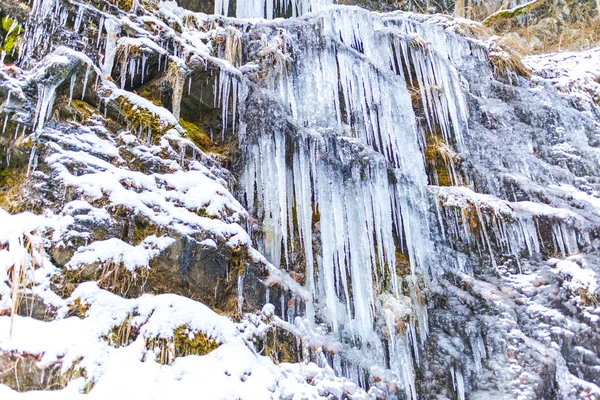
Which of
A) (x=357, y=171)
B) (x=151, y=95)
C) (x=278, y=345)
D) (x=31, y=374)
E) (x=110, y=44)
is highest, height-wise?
(x=110, y=44)

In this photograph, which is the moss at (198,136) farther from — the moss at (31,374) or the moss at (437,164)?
the moss at (437,164)

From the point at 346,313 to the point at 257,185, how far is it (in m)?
1.90

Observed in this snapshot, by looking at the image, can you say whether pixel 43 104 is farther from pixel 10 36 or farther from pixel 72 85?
pixel 10 36

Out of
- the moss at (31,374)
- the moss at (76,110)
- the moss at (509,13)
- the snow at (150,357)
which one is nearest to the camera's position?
the moss at (31,374)

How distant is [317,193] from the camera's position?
5660 millimetres

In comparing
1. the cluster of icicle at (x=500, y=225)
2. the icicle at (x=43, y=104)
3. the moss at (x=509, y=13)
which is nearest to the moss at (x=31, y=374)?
the icicle at (x=43, y=104)

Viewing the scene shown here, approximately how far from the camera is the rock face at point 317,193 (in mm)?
3832

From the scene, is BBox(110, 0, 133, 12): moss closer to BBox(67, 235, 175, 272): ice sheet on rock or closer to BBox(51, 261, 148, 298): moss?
BBox(67, 235, 175, 272): ice sheet on rock

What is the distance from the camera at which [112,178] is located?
4023 mm

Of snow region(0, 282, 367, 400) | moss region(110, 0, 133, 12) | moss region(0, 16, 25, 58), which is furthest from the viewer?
moss region(110, 0, 133, 12)

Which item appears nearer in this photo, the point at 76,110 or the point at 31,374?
the point at 31,374

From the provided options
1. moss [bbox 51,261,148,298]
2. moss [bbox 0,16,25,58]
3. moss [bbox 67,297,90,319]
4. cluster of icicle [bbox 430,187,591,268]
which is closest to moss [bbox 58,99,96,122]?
moss [bbox 0,16,25,58]

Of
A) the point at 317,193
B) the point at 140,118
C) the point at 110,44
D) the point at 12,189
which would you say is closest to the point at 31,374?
the point at 12,189

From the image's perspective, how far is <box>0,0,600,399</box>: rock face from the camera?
3.83 meters
